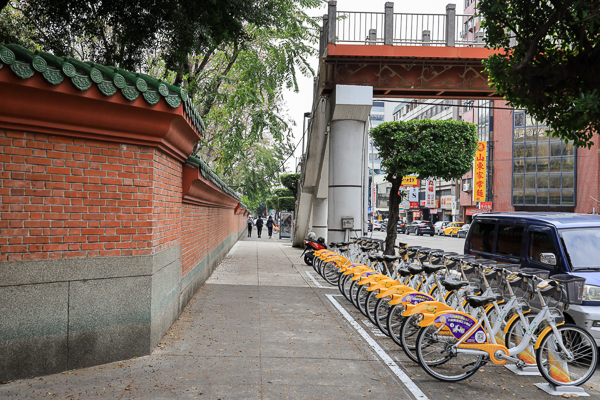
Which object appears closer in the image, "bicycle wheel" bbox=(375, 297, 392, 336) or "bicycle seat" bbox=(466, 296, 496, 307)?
"bicycle seat" bbox=(466, 296, 496, 307)

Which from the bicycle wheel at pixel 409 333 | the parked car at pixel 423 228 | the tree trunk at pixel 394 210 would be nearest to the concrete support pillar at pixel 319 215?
the tree trunk at pixel 394 210

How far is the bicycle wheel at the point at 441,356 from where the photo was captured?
207 inches

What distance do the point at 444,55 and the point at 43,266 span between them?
1240 cm

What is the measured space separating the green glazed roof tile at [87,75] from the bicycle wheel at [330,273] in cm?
726

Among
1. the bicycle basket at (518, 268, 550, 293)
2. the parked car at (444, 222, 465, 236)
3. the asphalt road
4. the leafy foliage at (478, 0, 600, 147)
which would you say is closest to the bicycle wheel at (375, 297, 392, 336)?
the bicycle basket at (518, 268, 550, 293)

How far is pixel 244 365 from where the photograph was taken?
5.50 m

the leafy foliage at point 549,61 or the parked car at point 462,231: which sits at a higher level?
the leafy foliage at point 549,61

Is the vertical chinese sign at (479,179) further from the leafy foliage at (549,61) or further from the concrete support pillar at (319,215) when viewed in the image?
the leafy foliage at (549,61)

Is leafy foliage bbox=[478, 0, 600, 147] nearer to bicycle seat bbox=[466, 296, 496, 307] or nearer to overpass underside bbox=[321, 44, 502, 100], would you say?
bicycle seat bbox=[466, 296, 496, 307]

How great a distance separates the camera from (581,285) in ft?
17.4

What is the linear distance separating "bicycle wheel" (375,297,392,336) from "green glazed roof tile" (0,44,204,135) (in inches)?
149

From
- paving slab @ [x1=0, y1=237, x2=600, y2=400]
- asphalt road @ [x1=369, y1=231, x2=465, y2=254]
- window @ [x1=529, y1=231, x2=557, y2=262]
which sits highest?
window @ [x1=529, y1=231, x2=557, y2=262]

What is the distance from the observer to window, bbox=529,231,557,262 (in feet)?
24.0

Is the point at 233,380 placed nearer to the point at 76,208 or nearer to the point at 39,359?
the point at 39,359
